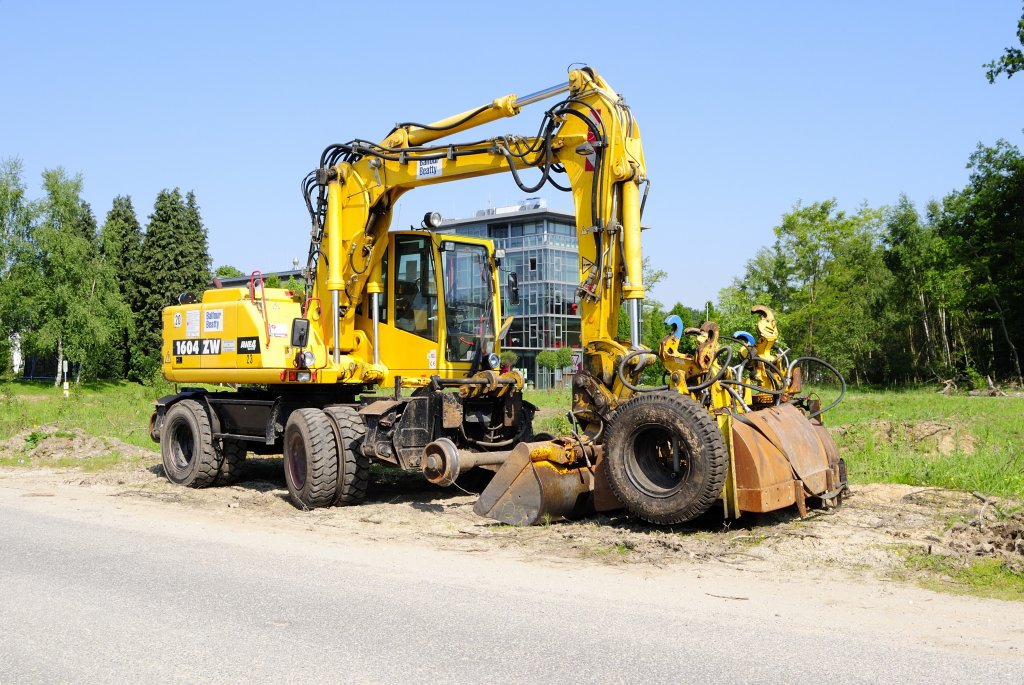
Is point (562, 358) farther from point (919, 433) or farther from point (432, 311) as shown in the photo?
point (432, 311)

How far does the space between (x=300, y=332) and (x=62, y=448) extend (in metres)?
8.12

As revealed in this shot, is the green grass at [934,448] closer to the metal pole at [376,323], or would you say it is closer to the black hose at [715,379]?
the black hose at [715,379]

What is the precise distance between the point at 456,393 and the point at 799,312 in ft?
139

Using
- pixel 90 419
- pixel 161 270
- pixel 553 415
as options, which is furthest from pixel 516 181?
pixel 161 270

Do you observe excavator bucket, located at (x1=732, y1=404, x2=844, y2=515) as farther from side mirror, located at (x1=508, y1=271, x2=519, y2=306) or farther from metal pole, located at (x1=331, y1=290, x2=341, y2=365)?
metal pole, located at (x1=331, y1=290, x2=341, y2=365)

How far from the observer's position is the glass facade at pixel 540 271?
209ft

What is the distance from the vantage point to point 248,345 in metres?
12.7

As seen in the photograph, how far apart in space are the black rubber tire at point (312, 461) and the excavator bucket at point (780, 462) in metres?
4.95

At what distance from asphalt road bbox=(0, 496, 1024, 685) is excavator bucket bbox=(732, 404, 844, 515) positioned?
1.65 m

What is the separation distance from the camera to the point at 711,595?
21.7ft

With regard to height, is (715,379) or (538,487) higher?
(715,379)

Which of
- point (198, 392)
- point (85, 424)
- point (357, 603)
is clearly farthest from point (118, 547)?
point (85, 424)

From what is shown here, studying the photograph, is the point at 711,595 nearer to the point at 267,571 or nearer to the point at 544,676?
the point at 544,676

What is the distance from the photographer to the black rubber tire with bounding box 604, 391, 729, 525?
27.6ft
